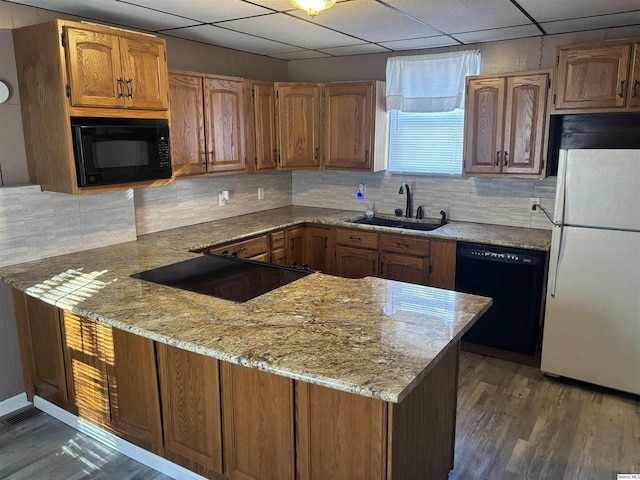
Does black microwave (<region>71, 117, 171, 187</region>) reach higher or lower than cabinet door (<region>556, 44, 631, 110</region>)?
lower

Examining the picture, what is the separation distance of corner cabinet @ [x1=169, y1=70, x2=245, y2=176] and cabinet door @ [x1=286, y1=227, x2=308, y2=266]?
708 mm

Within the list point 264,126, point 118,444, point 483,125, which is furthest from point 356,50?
point 118,444

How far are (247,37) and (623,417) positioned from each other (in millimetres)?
3587

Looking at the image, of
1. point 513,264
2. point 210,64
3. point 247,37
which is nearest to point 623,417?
point 513,264

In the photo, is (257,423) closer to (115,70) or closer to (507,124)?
(115,70)

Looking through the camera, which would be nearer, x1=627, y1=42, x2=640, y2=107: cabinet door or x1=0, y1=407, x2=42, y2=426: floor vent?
x1=0, y1=407, x2=42, y2=426: floor vent

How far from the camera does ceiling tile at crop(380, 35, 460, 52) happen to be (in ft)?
12.2

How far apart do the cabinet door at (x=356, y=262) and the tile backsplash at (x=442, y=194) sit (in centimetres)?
67

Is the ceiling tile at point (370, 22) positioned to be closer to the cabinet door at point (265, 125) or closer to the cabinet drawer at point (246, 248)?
the cabinet door at point (265, 125)

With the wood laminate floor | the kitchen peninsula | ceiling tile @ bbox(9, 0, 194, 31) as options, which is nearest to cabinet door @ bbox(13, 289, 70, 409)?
the kitchen peninsula

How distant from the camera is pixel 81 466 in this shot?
2.47m

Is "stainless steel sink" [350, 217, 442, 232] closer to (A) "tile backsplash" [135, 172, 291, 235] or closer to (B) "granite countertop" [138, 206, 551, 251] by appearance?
(B) "granite countertop" [138, 206, 551, 251]

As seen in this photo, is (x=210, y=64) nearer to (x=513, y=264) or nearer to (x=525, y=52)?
(x=525, y=52)

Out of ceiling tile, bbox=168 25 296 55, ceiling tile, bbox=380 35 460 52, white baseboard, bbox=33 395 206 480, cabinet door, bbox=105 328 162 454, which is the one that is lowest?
white baseboard, bbox=33 395 206 480
